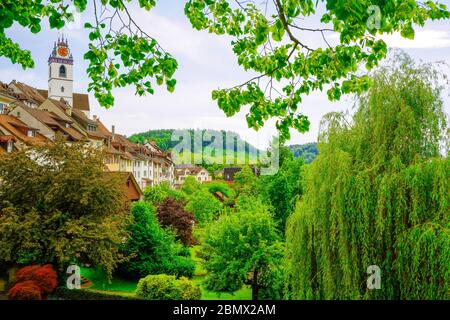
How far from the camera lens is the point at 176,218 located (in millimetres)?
31391

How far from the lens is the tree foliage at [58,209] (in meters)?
18.6

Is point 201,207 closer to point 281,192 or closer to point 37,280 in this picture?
point 281,192

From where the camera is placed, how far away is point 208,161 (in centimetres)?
12038

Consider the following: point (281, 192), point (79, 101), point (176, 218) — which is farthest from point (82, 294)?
point (79, 101)

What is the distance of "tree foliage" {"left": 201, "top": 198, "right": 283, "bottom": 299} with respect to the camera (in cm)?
1772

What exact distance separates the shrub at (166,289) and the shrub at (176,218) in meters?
12.2

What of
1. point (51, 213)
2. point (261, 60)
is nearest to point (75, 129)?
point (51, 213)

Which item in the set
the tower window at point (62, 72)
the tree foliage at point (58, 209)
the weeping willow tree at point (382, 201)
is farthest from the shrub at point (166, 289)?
the tower window at point (62, 72)

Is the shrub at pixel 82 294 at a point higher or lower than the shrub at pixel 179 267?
lower

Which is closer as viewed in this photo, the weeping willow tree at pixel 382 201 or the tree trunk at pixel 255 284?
the weeping willow tree at pixel 382 201

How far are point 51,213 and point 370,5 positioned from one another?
18.7 meters

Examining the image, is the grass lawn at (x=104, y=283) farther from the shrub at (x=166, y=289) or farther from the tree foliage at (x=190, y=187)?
the tree foliage at (x=190, y=187)

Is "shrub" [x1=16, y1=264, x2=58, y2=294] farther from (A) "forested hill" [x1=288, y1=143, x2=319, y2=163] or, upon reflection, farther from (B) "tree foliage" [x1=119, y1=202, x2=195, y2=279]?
(A) "forested hill" [x1=288, y1=143, x2=319, y2=163]

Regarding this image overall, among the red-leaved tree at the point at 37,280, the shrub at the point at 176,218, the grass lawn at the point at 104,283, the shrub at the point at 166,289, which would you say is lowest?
the grass lawn at the point at 104,283
